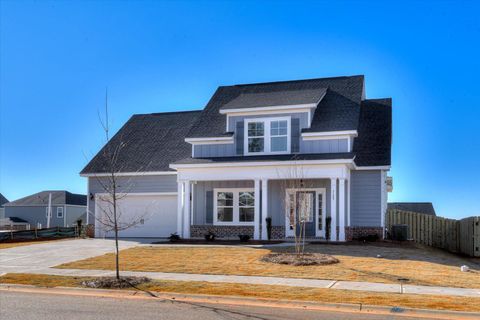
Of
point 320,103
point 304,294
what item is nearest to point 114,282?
point 304,294

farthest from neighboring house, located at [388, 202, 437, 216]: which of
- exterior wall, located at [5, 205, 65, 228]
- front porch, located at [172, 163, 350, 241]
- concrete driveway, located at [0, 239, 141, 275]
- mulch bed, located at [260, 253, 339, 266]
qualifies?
mulch bed, located at [260, 253, 339, 266]

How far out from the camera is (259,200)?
2498 centimetres

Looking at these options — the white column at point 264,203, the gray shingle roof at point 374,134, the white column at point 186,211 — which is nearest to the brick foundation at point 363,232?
the gray shingle roof at point 374,134

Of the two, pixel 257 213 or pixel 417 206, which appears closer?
pixel 257 213

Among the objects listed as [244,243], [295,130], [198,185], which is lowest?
[244,243]

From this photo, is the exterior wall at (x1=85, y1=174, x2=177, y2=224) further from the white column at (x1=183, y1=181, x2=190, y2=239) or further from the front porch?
the white column at (x1=183, y1=181, x2=190, y2=239)

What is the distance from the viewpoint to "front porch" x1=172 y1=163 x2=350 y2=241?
23766 millimetres

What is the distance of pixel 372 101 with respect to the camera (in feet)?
99.1

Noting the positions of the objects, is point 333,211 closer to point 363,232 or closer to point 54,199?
point 363,232

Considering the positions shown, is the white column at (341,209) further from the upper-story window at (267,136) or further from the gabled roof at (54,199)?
the gabled roof at (54,199)

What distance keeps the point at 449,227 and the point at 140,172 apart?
53.7 ft

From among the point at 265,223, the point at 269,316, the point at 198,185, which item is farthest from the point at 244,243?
the point at 269,316

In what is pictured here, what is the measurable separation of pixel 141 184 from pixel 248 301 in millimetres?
18913

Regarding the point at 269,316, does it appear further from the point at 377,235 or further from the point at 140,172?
the point at 140,172
